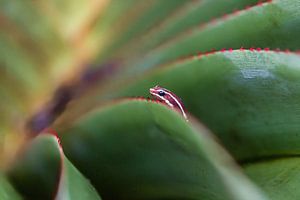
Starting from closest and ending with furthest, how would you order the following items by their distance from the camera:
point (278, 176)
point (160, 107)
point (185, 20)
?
point (160, 107), point (278, 176), point (185, 20)

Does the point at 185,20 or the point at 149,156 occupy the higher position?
the point at 185,20

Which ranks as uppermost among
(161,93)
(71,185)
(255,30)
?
(255,30)

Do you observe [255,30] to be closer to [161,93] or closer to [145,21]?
[161,93]

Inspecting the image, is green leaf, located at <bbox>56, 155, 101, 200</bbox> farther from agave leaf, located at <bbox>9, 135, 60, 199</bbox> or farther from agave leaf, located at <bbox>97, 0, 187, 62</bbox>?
agave leaf, located at <bbox>97, 0, 187, 62</bbox>

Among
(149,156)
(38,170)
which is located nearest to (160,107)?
(149,156)

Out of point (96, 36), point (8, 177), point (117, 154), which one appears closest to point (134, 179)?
point (117, 154)

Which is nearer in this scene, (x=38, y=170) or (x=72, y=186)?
(x=72, y=186)
